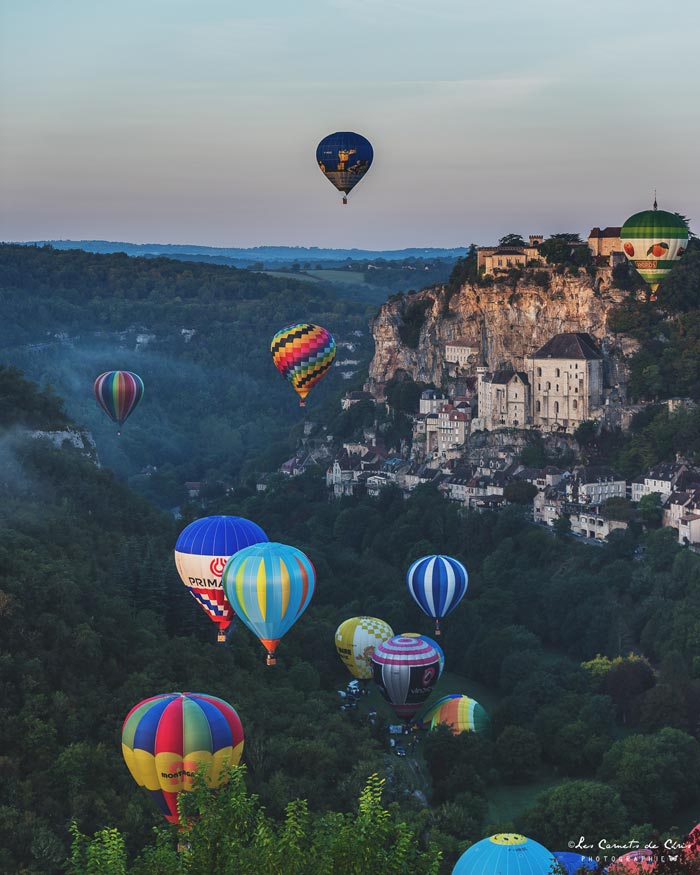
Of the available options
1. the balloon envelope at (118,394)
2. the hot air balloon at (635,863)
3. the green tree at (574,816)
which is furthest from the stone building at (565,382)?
the hot air balloon at (635,863)

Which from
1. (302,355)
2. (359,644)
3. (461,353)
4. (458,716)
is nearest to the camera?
(458,716)

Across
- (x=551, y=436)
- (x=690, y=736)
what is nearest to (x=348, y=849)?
(x=690, y=736)

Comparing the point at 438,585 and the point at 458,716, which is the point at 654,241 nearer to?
the point at 438,585

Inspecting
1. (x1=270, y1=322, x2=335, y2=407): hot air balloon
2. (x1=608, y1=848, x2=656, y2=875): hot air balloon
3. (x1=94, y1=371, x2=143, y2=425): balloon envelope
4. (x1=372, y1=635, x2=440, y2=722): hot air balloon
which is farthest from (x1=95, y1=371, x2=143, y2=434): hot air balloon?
(x1=608, y1=848, x2=656, y2=875): hot air balloon

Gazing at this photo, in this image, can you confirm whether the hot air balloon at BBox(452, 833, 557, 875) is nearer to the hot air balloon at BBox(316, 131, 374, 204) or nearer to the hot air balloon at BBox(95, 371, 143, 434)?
the hot air balloon at BBox(316, 131, 374, 204)

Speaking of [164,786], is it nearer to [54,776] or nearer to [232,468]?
[54,776]

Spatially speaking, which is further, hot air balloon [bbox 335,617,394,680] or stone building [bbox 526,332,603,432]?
stone building [bbox 526,332,603,432]

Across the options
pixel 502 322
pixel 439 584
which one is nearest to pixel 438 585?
pixel 439 584
